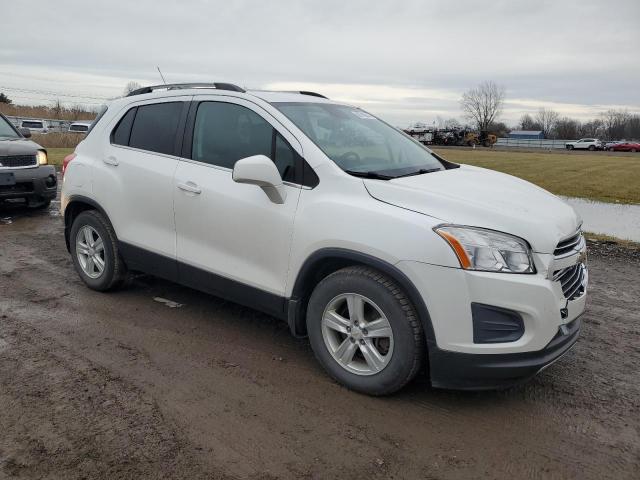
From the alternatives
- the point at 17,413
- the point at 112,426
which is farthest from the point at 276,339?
the point at 17,413

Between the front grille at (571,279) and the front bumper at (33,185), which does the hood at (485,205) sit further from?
the front bumper at (33,185)

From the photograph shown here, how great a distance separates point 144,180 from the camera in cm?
457

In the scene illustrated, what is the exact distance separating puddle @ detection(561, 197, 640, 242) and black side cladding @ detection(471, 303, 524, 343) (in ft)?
20.3

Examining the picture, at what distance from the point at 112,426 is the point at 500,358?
7.07ft

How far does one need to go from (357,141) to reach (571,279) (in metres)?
1.75

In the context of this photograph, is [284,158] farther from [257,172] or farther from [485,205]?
[485,205]

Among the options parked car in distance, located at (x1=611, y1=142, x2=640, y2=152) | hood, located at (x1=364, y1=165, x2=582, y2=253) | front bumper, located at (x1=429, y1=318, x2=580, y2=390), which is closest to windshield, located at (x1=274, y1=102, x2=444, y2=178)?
hood, located at (x1=364, y1=165, x2=582, y2=253)

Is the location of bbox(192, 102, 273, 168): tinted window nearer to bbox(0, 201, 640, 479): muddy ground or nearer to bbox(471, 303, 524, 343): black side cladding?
bbox(0, 201, 640, 479): muddy ground

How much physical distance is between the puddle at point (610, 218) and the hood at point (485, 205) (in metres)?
5.50

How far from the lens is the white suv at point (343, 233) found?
3051mm

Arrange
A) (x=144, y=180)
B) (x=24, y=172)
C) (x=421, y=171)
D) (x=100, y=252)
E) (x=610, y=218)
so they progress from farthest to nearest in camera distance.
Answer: (x=610, y=218)
(x=24, y=172)
(x=100, y=252)
(x=144, y=180)
(x=421, y=171)

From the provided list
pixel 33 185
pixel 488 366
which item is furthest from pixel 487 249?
pixel 33 185

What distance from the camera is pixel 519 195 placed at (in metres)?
3.69

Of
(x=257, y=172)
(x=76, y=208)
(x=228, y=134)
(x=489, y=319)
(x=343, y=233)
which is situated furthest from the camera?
(x=76, y=208)
